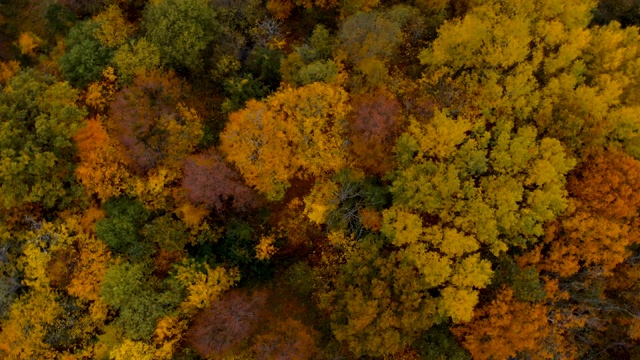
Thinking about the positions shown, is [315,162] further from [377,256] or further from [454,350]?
[454,350]

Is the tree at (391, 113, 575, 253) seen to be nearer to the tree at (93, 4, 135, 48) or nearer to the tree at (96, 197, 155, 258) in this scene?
the tree at (96, 197, 155, 258)

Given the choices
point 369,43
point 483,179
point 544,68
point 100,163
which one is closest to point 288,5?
point 369,43

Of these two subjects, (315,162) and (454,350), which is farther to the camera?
(315,162)

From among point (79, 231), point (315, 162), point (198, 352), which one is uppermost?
point (315, 162)

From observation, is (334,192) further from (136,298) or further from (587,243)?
(587,243)

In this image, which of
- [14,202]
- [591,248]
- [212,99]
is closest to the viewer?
[591,248]

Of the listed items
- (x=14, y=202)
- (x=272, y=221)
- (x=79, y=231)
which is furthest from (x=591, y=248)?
(x=14, y=202)

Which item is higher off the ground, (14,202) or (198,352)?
(14,202)
